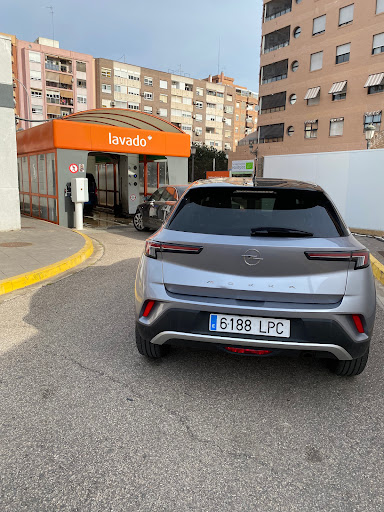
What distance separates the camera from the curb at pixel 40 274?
223 inches

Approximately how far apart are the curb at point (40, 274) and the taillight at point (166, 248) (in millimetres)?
3494

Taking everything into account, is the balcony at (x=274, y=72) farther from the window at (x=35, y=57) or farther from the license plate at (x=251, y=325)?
the license plate at (x=251, y=325)

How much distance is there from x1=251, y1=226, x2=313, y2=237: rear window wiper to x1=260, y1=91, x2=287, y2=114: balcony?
4486 cm

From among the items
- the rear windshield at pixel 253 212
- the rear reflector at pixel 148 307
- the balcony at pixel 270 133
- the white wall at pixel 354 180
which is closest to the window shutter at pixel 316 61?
the balcony at pixel 270 133

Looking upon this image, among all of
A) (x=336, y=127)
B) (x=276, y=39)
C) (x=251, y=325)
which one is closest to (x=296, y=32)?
(x=276, y=39)

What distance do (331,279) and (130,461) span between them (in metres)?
1.64

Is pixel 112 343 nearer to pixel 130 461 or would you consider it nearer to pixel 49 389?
pixel 49 389

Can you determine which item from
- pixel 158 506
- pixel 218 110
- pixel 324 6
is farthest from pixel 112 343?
pixel 218 110

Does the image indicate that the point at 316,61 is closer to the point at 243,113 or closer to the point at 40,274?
the point at 40,274

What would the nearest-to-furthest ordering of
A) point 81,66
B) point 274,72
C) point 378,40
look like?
1. point 378,40
2. point 274,72
3. point 81,66

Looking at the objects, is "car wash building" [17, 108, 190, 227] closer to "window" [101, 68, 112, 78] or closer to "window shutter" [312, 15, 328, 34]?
"window shutter" [312, 15, 328, 34]

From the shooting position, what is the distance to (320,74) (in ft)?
129

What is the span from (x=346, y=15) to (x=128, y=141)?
107 ft

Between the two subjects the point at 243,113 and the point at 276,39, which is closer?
the point at 276,39
